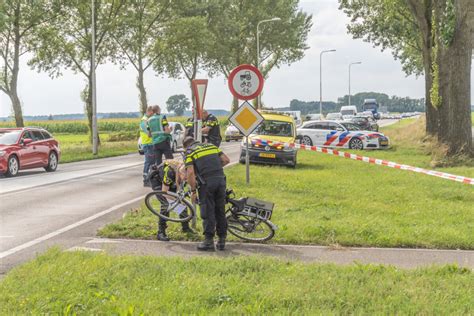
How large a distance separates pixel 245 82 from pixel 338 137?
1672 centimetres

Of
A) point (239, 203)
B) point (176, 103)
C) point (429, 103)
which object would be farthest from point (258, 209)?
point (176, 103)

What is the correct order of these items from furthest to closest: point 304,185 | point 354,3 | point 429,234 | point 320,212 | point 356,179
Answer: point 354,3 < point 356,179 < point 304,185 < point 320,212 < point 429,234

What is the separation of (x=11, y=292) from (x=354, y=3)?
35.7 meters

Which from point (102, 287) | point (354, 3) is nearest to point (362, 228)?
point (102, 287)

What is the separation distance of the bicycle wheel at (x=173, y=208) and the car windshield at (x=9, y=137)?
11.1m

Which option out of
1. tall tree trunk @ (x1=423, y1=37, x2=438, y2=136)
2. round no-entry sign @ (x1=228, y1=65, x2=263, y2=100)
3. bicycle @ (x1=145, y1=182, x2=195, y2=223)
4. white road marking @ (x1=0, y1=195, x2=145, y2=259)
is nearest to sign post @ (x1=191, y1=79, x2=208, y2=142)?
bicycle @ (x1=145, y1=182, x2=195, y2=223)

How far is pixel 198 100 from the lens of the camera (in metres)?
8.65

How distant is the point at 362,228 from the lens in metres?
8.36

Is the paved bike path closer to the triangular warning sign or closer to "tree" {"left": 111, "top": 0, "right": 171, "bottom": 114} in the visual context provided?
the triangular warning sign

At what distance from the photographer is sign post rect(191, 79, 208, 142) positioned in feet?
28.1

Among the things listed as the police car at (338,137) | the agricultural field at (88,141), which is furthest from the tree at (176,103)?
the police car at (338,137)

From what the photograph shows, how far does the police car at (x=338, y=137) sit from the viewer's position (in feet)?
91.2

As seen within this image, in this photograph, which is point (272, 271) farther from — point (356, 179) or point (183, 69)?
point (183, 69)

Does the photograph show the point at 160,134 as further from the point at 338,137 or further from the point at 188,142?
the point at 338,137
